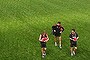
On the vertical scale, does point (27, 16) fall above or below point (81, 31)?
above

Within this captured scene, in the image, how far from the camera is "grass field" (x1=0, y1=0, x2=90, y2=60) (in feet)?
83.9

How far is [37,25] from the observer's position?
3522cm

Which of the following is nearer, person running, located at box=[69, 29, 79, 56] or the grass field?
person running, located at box=[69, 29, 79, 56]

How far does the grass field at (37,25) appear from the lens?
2556 centimetres

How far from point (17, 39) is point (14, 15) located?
11.8m

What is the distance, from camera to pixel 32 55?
25.1 metres

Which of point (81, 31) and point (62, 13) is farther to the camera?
point (62, 13)

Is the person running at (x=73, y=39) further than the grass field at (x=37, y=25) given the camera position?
No

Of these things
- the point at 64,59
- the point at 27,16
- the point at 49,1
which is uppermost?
the point at 49,1

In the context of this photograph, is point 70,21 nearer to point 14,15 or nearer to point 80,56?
point 14,15

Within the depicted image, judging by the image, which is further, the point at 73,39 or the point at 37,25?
the point at 37,25

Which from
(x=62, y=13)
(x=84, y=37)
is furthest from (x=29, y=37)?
(x=62, y=13)

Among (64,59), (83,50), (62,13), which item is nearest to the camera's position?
(64,59)

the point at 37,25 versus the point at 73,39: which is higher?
the point at 37,25
